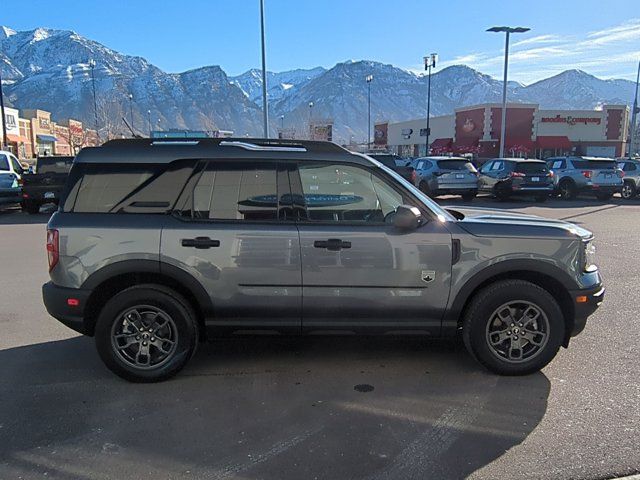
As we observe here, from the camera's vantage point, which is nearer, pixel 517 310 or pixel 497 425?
pixel 497 425

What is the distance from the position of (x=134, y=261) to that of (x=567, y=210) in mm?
15504

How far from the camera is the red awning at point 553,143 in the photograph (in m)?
46.9

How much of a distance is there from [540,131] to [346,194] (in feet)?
162

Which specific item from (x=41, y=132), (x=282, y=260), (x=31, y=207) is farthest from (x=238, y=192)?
(x=41, y=132)

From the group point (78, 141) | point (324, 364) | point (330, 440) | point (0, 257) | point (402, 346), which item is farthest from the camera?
point (78, 141)

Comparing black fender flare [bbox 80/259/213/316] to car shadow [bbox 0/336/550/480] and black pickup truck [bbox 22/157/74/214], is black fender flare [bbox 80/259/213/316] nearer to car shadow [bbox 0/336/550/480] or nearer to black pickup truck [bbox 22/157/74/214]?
car shadow [bbox 0/336/550/480]

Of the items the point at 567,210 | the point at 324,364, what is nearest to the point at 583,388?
the point at 324,364

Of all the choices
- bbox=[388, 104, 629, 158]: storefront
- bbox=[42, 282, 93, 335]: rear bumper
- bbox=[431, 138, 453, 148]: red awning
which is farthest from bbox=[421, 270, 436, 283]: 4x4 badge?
bbox=[431, 138, 453, 148]: red awning

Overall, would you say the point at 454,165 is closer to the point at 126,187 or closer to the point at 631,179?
the point at 631,179

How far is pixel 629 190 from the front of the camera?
2064 centimetres

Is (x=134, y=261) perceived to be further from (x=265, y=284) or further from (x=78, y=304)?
(x=265, y=284)

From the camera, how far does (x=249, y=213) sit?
403 cm

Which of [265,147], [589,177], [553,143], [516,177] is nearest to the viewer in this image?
[265,147]

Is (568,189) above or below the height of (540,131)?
below
